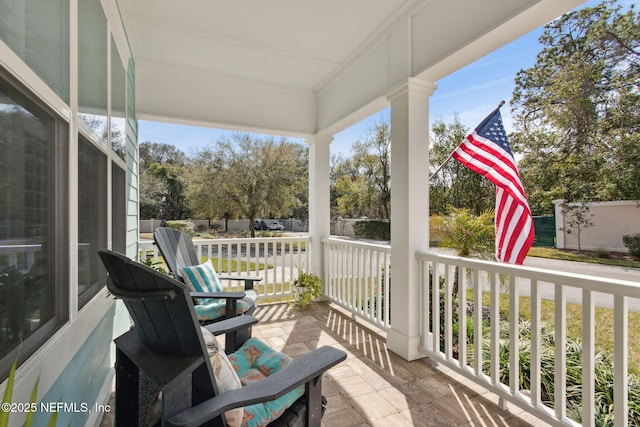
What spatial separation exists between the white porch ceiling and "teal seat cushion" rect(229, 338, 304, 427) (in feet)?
7.99

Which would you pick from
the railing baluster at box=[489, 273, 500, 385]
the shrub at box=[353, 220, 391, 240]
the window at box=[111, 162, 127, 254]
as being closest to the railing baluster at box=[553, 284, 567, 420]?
the railing baluster at box=[489, 273, 500, 385]

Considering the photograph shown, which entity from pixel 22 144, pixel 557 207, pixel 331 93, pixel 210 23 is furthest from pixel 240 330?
pixel 557 207

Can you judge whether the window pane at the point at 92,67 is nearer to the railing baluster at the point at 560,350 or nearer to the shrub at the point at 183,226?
the railing baluster at the point at 560,350

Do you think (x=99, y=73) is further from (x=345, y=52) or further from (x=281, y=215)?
(x=281, y=215)

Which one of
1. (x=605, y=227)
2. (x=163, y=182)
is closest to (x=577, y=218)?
(x=605, y=227)

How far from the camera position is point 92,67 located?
1.69 metres

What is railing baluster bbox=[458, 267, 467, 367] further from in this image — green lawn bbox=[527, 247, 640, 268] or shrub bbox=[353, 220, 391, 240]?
shrub bbox=[353, 220, 391, 240]

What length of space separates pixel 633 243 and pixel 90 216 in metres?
6.54

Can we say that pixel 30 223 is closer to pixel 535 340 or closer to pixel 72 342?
pixel 72 342

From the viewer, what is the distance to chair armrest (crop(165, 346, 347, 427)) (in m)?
0.87

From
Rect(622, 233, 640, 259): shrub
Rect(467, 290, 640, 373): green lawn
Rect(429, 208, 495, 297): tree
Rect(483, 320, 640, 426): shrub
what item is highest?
Rect(429, 208, 495, 297): tree

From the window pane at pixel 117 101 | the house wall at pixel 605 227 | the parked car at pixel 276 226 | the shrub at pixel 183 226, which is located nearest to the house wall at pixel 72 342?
the window pane at pixel 117 101

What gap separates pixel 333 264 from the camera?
4.29 meters

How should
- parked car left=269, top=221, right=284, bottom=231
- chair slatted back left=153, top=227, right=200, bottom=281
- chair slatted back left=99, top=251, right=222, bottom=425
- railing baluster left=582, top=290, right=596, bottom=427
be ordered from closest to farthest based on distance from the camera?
chair slatted back left=99, top=251, right=222, bottom=425
railing baluster left=582, top=290, right=596, bottom=427
chair slatted back left=153, top=227, right=200, bottom=281
parked car left=269, top=221, right=284, bottom=231
